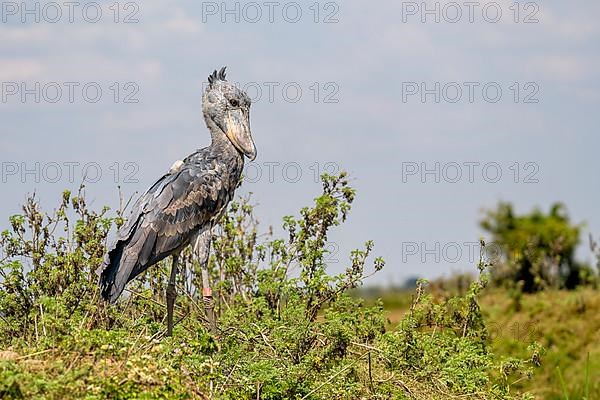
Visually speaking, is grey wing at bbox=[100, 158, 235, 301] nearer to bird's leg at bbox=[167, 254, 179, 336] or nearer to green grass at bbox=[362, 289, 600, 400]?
bird's leg at bbox=[167, 254, 179, 336]

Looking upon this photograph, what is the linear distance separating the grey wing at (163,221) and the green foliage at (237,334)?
39 centimetres

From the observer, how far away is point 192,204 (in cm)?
746

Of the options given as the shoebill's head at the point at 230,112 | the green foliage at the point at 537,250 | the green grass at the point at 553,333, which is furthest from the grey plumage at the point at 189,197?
the green foliage at the point at 537,250

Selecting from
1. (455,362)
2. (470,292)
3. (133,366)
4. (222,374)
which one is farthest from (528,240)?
(133,366)

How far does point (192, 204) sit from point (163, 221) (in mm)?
260

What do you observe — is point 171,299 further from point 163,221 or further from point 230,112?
point 230,112

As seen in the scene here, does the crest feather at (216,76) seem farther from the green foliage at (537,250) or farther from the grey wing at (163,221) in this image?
the green foliage at (537,250)

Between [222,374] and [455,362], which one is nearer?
[222,374]

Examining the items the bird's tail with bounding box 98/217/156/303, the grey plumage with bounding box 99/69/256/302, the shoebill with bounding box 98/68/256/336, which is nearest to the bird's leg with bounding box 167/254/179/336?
the shoebill with bounding box 98/68/256/336

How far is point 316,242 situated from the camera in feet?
28.2

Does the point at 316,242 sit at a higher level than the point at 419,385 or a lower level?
higher

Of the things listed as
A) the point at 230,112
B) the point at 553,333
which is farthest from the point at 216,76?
the point at 553,333

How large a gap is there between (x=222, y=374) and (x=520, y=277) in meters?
9.30

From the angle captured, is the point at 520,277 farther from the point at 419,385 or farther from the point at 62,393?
the point at 62,393
